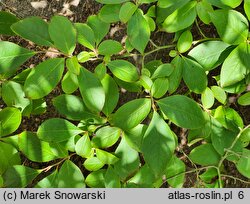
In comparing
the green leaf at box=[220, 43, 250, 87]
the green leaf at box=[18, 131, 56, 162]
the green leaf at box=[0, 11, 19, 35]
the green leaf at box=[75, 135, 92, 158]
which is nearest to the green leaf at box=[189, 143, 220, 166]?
the green leaf at box=[220, 43, 250, 87]

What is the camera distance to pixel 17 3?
5.27 feet

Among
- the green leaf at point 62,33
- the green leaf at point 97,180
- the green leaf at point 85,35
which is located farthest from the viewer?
the green leaf at point 97,180

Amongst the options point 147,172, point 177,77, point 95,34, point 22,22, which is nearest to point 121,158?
point 147,172

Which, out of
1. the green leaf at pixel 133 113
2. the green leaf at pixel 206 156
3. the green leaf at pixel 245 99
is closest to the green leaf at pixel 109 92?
the green leaf at pixel 133 113

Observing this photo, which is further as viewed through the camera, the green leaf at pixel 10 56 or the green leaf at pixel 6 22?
the green leaf at pixel 6 22

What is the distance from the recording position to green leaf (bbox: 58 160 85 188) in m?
1.36

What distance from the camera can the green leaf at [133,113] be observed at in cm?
125

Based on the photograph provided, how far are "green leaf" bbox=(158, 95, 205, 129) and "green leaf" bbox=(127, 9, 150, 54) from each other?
0.20 meters

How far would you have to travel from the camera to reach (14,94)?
4.47 feet

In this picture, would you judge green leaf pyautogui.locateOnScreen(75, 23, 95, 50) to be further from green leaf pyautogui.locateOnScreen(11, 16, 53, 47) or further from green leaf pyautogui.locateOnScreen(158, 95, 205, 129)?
green leaf pyautogui.locateOnScreen(158, 95, 205, 129)

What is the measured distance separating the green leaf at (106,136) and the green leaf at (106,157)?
3 cm

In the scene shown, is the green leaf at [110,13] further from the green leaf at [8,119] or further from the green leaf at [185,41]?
the green leaf at [8,119]

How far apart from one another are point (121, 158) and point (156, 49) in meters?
0.42

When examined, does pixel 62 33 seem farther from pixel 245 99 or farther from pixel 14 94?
pixel 245 99
